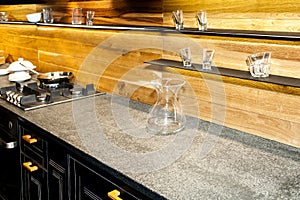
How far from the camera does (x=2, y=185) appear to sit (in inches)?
109

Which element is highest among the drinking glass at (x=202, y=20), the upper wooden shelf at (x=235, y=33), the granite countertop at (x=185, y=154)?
the drinking glass at (x=202, y=20)

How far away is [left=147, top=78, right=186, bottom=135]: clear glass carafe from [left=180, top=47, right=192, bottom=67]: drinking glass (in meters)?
0.12

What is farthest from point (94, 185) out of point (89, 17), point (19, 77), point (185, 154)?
point (19, 77)

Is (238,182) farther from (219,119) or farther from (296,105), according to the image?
(219,119)

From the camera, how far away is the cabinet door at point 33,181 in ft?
7.31

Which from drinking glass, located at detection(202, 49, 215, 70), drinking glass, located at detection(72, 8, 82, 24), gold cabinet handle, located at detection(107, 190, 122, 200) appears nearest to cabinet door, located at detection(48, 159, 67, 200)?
gold cabinet handle, located at detection(107, 190, 122, 200)

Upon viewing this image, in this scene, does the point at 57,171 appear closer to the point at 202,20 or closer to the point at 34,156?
the point at 34,156

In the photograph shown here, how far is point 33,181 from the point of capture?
2332 mm

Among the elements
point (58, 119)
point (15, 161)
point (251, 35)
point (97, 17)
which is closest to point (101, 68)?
point (97, 17)

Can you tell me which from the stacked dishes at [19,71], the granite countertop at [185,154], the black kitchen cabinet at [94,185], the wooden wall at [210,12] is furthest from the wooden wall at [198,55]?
the black kitchen cabinet at [94,185]

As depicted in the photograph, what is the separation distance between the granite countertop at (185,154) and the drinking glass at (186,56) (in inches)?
14.1

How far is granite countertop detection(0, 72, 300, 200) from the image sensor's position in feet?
4.63

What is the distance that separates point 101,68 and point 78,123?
2.64 feet

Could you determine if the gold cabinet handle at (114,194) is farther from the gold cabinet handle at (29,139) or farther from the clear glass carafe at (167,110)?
the gold cabinet handle at (29,139)
